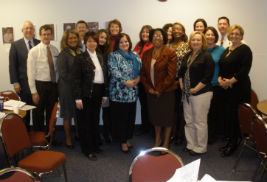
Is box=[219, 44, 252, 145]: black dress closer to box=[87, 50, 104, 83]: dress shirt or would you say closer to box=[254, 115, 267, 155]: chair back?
box=[254, 115, 267, 155]: chair back

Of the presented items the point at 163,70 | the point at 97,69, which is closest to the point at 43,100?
the point at 97,69

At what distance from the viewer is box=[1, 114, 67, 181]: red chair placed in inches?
91.2

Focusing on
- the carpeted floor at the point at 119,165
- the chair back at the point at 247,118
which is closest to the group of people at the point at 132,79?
the carpeted floor at the point at 119,165

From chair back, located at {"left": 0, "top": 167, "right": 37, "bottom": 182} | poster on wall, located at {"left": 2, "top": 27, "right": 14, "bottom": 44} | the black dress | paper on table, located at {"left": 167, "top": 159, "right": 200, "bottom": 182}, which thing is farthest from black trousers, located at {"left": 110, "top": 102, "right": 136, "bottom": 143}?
poster on wall, located at {"left": 2, "top": 27, "right": 14, "bottom": 44}

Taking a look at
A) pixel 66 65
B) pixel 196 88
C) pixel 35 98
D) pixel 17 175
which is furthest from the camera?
pixel 35 98

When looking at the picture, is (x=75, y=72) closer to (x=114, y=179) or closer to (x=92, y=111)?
(x=92, y=111)

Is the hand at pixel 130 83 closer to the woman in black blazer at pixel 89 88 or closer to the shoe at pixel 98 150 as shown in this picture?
the woman in black blazer at pixel 89 88

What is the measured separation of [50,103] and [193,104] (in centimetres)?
187

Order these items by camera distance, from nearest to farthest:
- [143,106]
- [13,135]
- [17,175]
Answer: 1. [17,175]
2. [13,135]
3. [143,106]

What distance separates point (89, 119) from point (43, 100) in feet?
2.48

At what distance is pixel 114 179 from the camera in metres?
2.97

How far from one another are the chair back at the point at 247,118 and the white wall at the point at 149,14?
1.88 meters

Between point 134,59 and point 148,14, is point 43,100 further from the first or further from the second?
point 148,14

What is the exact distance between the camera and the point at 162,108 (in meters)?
3.47
